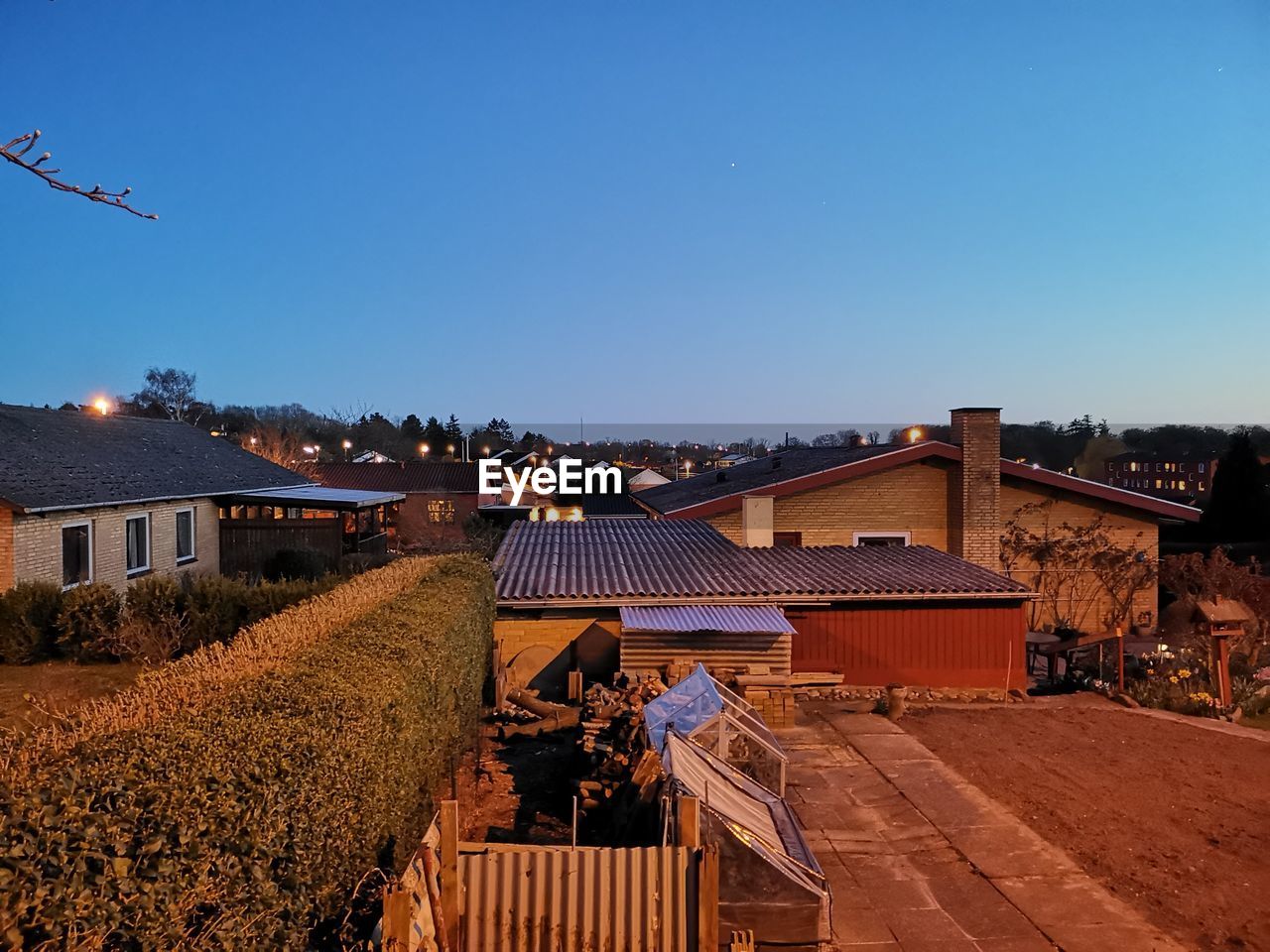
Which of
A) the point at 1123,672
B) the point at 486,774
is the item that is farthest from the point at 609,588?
the point at 1123,672

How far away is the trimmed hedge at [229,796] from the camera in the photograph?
301 cm

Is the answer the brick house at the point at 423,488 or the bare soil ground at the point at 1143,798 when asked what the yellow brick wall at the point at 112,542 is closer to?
the bare soil ground at the point at 1143,798

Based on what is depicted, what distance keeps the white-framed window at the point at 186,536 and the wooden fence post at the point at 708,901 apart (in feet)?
68.4

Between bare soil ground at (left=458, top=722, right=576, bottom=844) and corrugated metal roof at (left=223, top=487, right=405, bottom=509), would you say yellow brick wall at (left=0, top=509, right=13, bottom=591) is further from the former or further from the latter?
bare soil ground at (left=458, top=722, right=576, bottom=844)

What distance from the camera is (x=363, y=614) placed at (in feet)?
27.6

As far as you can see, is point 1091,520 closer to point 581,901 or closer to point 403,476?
point 581,901

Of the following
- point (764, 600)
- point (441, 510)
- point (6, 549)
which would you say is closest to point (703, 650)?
point (764, 600)

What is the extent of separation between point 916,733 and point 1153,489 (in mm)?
86785

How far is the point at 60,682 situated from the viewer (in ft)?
43.9

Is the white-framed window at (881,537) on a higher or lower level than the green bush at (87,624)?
higher

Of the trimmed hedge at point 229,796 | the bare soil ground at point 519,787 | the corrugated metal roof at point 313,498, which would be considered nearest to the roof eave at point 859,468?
the bare soil ground at point 519,787

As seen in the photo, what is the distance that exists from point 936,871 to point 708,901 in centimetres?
383

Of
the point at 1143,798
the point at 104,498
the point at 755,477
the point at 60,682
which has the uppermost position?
the point at 755,477

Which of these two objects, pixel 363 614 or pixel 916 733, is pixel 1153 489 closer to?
pixel 916 733
